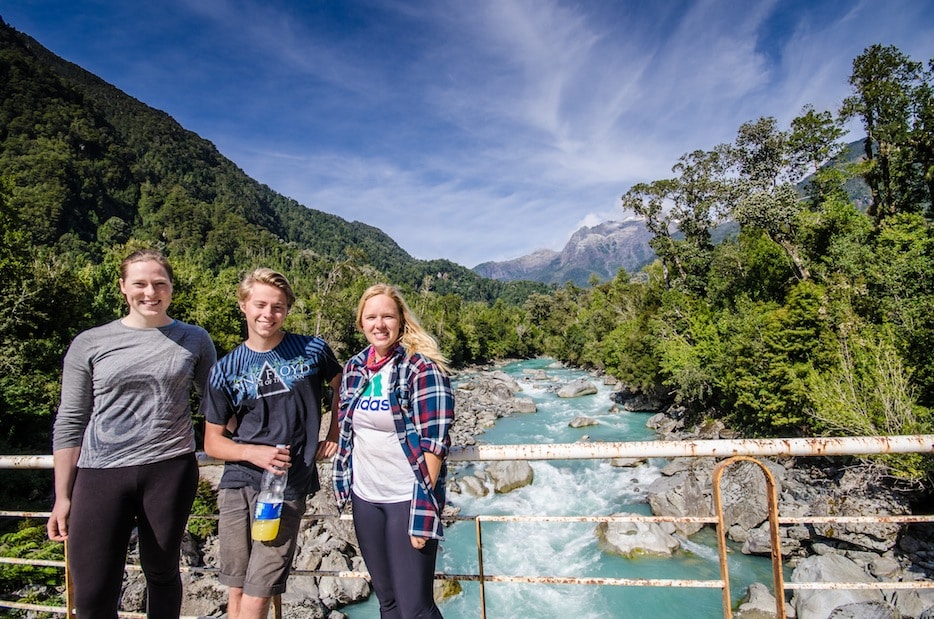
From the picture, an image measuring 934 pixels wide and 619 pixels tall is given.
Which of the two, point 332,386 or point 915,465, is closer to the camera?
point 332,386

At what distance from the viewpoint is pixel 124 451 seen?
2322 mm

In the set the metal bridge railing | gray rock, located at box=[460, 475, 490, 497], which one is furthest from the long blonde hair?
gray rock, located at box=[460, 475, 490, 497]

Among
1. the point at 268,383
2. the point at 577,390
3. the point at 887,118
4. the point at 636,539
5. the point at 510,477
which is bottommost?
the point at 636,539

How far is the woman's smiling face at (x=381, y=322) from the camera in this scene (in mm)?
2336

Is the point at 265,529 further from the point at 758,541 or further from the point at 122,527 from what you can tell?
the point at 758,541

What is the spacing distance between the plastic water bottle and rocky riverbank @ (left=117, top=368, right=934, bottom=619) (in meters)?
4.72

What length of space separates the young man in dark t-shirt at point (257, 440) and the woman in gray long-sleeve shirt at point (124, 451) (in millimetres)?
265

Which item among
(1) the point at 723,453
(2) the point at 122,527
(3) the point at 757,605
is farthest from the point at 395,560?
(3) the point at 757,605

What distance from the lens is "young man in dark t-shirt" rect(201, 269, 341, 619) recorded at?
7.43 ft

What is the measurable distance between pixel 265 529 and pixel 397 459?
70 cm

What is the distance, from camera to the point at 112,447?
7.62ft

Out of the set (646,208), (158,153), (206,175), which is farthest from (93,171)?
(646,208)

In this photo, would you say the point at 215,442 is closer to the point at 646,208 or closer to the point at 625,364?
the point at 625,364

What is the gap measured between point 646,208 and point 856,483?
2445 cm
